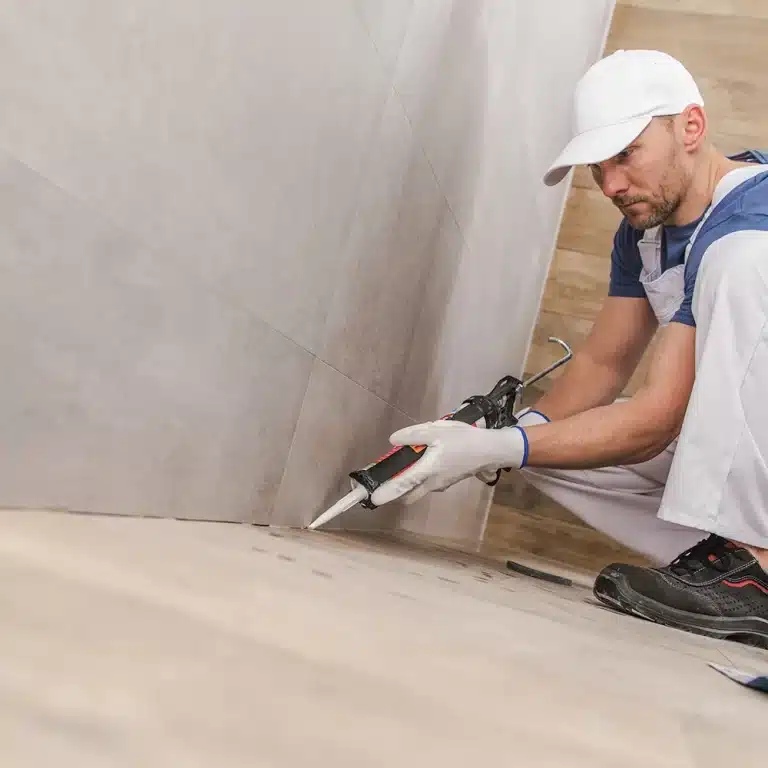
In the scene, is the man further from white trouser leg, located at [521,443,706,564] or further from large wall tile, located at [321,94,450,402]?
large wall tile, located at [321,94,450,402]

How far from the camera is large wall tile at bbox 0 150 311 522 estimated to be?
0.59 meters

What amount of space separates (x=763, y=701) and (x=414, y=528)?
4.01ft

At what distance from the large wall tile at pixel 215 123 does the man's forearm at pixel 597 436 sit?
0.49 metres

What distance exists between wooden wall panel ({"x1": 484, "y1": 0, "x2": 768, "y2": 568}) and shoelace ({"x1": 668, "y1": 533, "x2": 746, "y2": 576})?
1.05 metres

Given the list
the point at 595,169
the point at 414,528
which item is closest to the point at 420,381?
the point at 414,528

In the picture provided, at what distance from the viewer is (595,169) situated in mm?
1593

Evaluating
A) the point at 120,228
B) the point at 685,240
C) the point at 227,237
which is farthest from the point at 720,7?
the point at 120,228

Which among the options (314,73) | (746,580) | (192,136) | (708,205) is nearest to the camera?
(192,136)

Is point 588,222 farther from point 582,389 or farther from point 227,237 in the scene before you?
point 227,237

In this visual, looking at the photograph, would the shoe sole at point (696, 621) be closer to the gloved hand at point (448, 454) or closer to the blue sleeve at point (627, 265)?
the gloved hand at point (448, 454)

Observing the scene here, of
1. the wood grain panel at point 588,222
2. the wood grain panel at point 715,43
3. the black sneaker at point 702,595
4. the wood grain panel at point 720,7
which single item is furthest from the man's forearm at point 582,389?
the wood grain panel at point 720,7

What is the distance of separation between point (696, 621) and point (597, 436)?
1.08 ft

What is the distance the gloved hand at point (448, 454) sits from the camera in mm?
1257

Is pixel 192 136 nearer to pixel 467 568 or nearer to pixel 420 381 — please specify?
pixel 467 568
